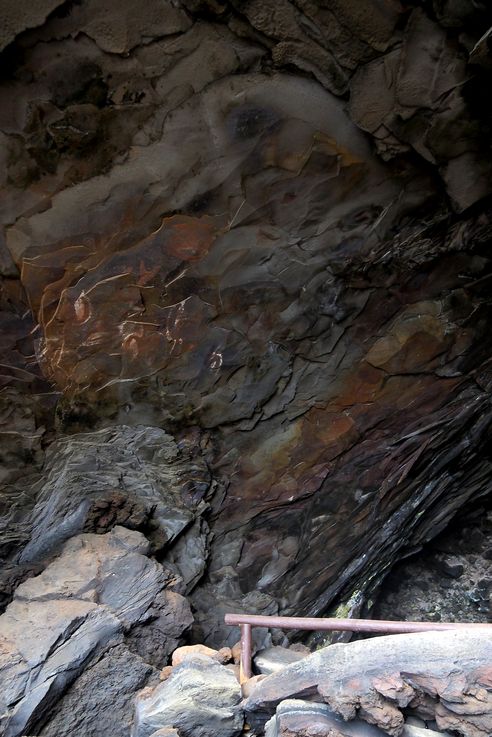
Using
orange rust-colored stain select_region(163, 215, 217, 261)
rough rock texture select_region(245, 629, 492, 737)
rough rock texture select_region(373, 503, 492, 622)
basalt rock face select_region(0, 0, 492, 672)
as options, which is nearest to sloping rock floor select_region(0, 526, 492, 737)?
rough rock texture select_region(245, 629, 492, 737)

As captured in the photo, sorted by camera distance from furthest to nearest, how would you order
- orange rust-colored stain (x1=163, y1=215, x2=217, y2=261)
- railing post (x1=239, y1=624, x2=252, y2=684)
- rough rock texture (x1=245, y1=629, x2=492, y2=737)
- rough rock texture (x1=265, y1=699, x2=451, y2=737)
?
orange rust-colored stain (x1=163, y1=215, x2=217, y2=261) < railing post (x1=239, y1=624, x2=252, y2=684) < rough rock texture (x1=265, y1=699, x2=451, y2=737) < rough rock texture (x1=245, y1=629, x2=492, y2=737)

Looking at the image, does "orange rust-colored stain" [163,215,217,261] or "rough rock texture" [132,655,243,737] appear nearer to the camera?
"rough rock texture" [132,655,243,737]

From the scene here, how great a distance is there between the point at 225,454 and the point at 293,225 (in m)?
1.65

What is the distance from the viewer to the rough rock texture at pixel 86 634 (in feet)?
8.39

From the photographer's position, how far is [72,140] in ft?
8.57

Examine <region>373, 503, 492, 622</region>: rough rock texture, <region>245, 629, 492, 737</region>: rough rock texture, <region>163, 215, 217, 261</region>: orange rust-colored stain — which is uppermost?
<region>163, 215, 217, 261</region>: orange rust-colored stain

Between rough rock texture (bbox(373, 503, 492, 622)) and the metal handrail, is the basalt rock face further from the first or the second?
the metal handrail

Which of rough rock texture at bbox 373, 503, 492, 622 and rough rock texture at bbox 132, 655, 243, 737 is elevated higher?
rough rock texture at bbox 132, 655, 243, 737

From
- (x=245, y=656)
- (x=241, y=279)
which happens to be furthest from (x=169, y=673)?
(x=241, y=279)

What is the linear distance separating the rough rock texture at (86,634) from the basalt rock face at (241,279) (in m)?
0.22

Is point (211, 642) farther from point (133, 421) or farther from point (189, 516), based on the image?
point (133, 421)

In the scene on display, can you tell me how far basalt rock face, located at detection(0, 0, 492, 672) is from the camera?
2.62 m

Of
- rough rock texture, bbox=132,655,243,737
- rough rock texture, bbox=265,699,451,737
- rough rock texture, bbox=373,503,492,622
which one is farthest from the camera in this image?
rough rock texture, bbox=373,503,492,622

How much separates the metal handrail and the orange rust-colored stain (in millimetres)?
1907
